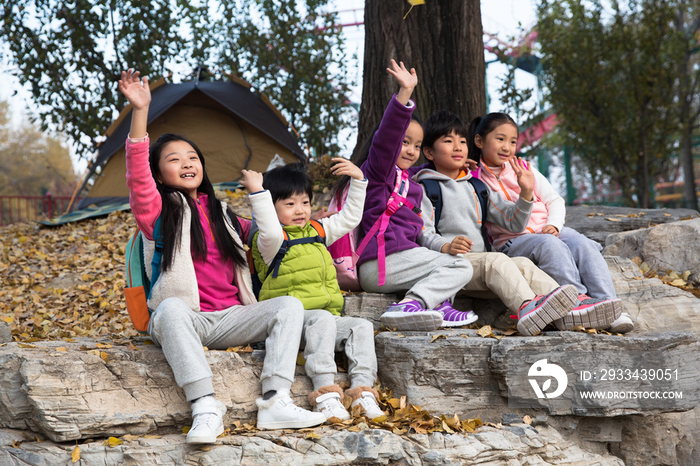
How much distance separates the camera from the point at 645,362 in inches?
114

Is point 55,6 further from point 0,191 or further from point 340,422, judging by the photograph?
point 0,191

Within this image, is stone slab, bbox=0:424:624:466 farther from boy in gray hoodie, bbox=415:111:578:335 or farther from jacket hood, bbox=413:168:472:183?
jacket hood, bbox=413:168:472:183

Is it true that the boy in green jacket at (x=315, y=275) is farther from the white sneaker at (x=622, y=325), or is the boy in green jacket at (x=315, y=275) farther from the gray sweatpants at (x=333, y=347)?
the white sneaker at (x=622, y=325)

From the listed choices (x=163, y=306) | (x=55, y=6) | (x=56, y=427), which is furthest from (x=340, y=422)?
(x=55, y=6)

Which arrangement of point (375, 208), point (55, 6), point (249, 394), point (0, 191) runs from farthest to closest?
1. point (0, 191)
2. point (55, 6)
3. point (375, 208)
4. point (249, 394)

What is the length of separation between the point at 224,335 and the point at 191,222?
1.94 feet

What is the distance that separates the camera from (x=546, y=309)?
293 cm

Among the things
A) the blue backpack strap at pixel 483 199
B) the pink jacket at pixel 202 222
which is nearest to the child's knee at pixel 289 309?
the pink jacket at pixel 202 222

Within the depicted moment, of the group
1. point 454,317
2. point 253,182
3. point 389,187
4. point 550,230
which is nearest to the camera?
point 253,182

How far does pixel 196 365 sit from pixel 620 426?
2.21 m

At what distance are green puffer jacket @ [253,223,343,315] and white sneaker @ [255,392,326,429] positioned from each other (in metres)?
0.55

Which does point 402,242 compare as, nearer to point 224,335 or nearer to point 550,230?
point 550,230

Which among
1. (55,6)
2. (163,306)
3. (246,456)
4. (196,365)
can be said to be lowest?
(246,456)

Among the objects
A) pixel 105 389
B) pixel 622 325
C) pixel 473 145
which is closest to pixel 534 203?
pixel 473 145
